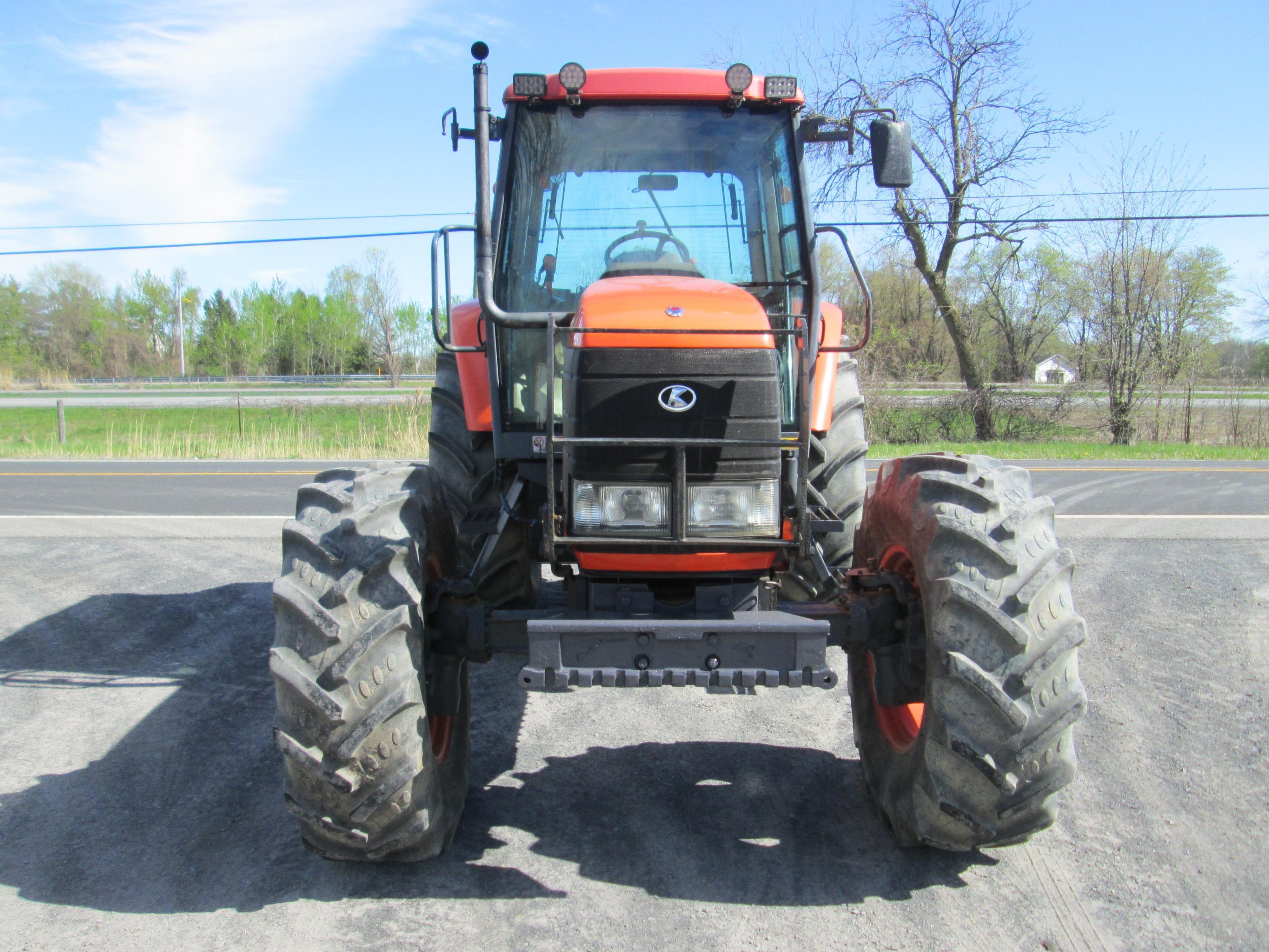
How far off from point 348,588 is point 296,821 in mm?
1178

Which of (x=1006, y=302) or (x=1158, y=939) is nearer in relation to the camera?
(x=1158, y=939)

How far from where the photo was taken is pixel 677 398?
124 inches

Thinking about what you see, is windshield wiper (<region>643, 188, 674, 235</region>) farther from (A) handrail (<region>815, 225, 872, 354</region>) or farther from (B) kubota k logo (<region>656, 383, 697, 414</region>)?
(B) kubota k logo (<region>656, 383, 697, 414</region>)

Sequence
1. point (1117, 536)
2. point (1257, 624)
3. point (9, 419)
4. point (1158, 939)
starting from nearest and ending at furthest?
1. point (1158, 939)
2. point (1257, 624)
3. point (1117, 536)
4. point (9, 419)

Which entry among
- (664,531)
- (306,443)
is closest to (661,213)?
(664,531)

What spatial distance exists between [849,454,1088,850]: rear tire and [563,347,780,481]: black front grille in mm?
693

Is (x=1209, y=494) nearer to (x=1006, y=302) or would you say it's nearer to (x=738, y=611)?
(x=738, y=611)

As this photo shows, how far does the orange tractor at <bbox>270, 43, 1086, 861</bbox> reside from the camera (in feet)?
9.53

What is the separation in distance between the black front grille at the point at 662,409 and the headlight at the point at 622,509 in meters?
0.03

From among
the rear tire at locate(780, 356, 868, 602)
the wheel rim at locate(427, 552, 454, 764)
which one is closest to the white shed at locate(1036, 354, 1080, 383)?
the rear tire at locate(780, 356, 868, 602)

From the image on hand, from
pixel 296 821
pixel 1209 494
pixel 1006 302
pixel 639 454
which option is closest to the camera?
pixel 639 454

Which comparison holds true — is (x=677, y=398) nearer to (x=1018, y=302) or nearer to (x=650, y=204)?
(x=650, y=204)

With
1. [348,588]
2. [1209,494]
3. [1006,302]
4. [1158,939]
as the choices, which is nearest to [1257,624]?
[1158,939]

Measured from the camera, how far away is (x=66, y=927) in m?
2.90
